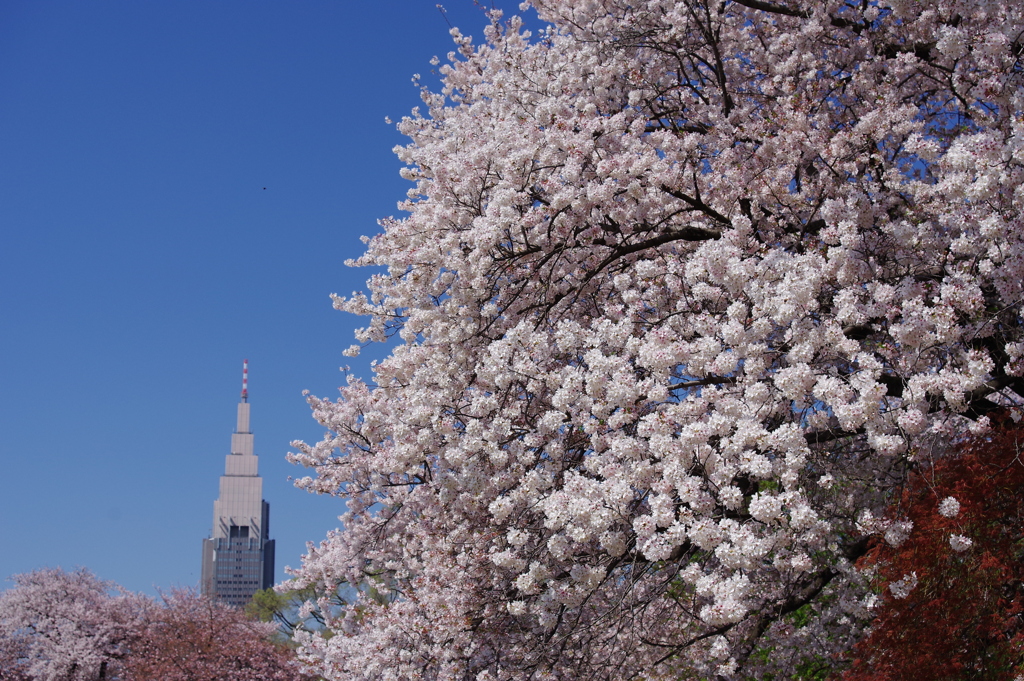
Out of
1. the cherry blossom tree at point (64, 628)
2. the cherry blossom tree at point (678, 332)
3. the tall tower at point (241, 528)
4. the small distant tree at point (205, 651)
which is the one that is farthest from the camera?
the tall tower at point (241, 528)

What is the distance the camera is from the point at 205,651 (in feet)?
75.5

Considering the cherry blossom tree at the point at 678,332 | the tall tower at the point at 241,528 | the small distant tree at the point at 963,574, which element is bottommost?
the small distant tree at the point at 963,574

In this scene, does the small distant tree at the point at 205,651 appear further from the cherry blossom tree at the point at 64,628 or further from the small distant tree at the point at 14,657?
the small distant tree at the point at 14,657

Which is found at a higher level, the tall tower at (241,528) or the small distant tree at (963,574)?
the tall tower at (241,528)

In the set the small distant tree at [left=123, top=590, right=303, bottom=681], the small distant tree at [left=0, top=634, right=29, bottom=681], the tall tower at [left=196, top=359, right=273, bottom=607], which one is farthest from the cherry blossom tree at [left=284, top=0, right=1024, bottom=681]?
the tall tower at [left=196, top=359, right=273, bottom=607]

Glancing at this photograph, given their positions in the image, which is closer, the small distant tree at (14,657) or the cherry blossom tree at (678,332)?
the cherry blossom tree at (678,332)

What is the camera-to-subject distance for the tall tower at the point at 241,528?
14812 centimetres

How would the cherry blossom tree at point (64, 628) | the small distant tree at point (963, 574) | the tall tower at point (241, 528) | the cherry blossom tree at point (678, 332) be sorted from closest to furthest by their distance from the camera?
the cherry blossom tree at point (678, 332), the small distant tree at point (963, 574), the cherry blossom tree at point (64, 628), the tall tower at point (241, 528)

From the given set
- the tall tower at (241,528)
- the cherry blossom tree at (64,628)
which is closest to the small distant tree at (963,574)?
the cherry blossom tree at (64,628)

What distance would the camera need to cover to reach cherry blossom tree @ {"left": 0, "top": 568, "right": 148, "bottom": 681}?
2461 cm

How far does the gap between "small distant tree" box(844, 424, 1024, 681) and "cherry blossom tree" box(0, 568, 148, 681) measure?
23919 millimetres

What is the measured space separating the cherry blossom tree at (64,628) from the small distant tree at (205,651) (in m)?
0.89

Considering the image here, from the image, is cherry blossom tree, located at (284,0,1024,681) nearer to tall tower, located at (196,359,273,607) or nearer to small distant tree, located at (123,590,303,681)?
small distant tree, located at (123,590,303,681)

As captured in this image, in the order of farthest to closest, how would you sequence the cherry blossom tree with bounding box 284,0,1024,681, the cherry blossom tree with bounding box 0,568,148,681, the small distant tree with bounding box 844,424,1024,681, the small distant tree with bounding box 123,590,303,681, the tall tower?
1. the tall tower
2. the cherry blossom tree with bounding box 0,568,148,681
3. the small distant tree with bounding box 123,590,303,681
4. the small distant tree with bounding box 844,424,1024,681
5. the cherry blossom tree with bounding box 284,0,1024,681
